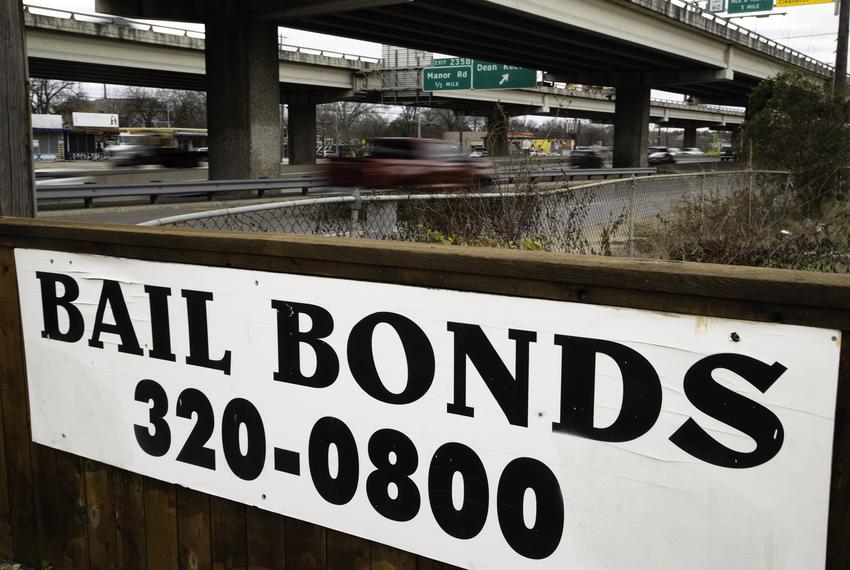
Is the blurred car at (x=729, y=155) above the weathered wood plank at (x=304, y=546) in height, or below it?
above

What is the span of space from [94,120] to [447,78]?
6040 cm

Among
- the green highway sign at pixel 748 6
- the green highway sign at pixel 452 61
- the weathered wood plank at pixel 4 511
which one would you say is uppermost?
the green highway sign at pixel 748 6

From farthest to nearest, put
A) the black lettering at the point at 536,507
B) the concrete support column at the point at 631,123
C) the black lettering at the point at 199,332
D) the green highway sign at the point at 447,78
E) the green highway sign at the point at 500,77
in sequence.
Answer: the concrete support column at the point at 631,123, the green highway sign at the point at 447,78, the green highway sign at the point at 500,77, the black lettering at the point at 199,332, the black lettering at the point at 536,507

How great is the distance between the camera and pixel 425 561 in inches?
95.4

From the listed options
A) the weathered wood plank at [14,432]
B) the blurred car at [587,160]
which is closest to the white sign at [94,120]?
the blurred car at [587,160]

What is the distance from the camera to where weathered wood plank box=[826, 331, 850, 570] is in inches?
69.3

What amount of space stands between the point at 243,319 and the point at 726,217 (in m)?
7.70

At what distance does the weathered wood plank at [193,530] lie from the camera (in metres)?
2.89

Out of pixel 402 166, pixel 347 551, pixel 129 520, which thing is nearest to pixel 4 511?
pixel 129 520

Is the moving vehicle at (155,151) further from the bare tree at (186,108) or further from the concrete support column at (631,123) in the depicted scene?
the bare tree at (186,108)

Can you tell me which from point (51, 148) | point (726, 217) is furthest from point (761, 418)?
point (51, 148)

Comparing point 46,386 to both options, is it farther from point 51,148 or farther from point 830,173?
point 51,148

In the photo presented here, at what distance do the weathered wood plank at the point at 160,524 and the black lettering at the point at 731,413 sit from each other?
1905mm

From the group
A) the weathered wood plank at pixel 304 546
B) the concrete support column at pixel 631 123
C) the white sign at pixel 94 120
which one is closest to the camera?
the weathered wood plank at pixel 304 546
